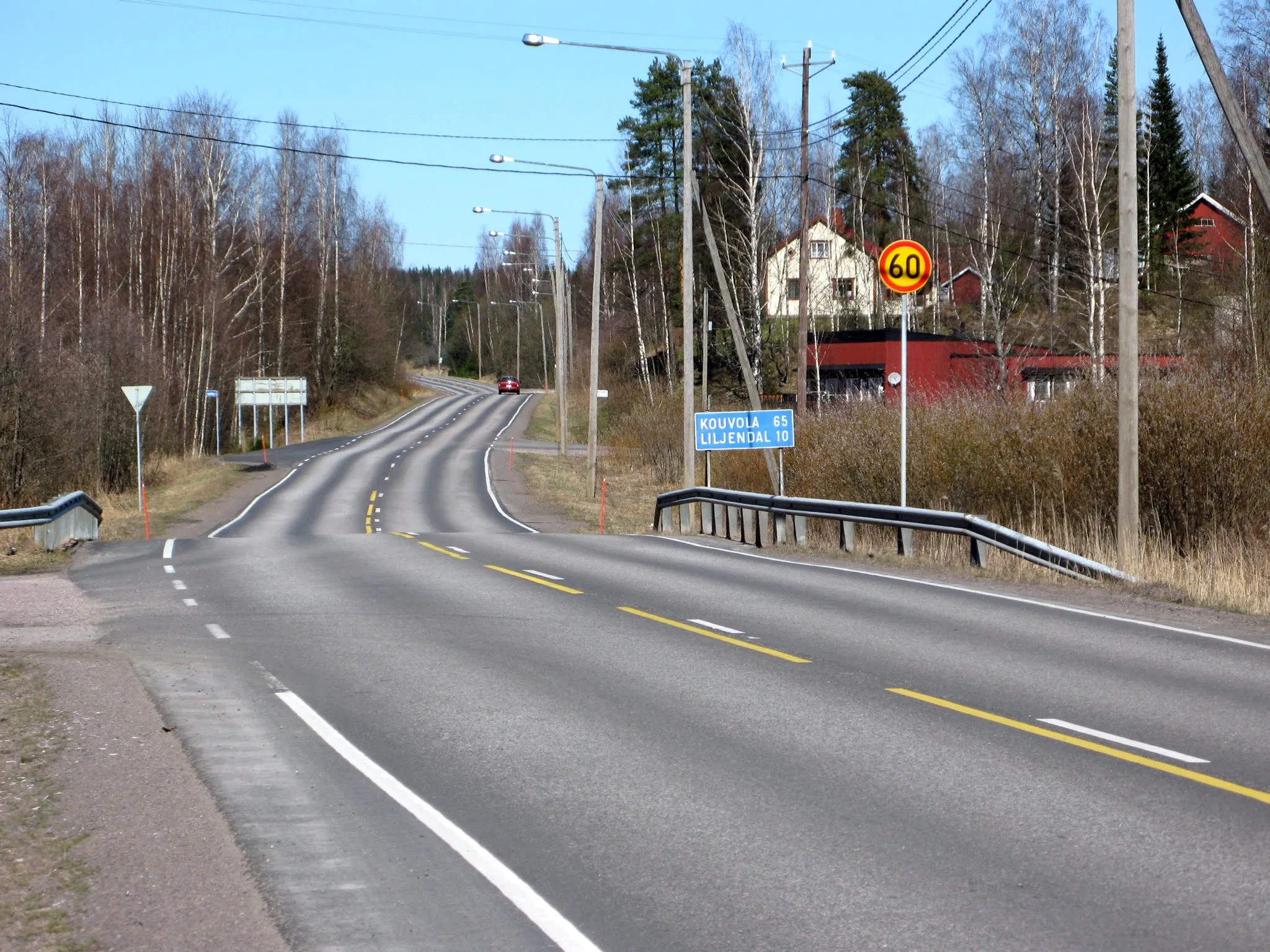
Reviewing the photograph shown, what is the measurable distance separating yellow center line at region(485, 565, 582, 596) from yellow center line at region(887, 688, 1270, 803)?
671cm

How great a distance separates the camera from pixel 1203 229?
2788 inches

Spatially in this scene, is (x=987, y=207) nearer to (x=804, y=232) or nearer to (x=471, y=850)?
(x=804, y=232)

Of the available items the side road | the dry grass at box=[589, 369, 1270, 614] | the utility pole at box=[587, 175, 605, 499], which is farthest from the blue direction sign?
the side road

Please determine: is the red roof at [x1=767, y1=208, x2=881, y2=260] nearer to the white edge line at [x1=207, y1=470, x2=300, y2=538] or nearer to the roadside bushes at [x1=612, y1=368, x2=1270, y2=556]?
the white edge line at [x1=207, y1=470, x2=300, y2=538]

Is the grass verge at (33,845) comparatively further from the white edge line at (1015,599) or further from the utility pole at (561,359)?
the utility pole at (561,359)

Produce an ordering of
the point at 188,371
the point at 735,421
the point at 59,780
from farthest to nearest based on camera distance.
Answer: the point at 188,371 < the point at 735,421 < the point at 59,780

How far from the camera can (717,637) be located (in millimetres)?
12211

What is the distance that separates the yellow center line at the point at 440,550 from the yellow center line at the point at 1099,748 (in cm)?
1212

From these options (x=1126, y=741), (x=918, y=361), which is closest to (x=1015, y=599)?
(x=1126, y=741)

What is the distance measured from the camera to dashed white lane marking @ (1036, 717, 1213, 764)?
7.43m

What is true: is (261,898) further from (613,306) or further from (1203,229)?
(613,306)

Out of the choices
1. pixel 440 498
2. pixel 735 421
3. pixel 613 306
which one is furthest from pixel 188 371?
pixel 735 421

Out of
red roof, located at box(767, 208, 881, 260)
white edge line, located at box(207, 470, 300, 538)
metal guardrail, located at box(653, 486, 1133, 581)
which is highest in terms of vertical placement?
red roof, located at box(767, 208, 881, 260)

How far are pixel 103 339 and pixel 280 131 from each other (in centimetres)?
3778
